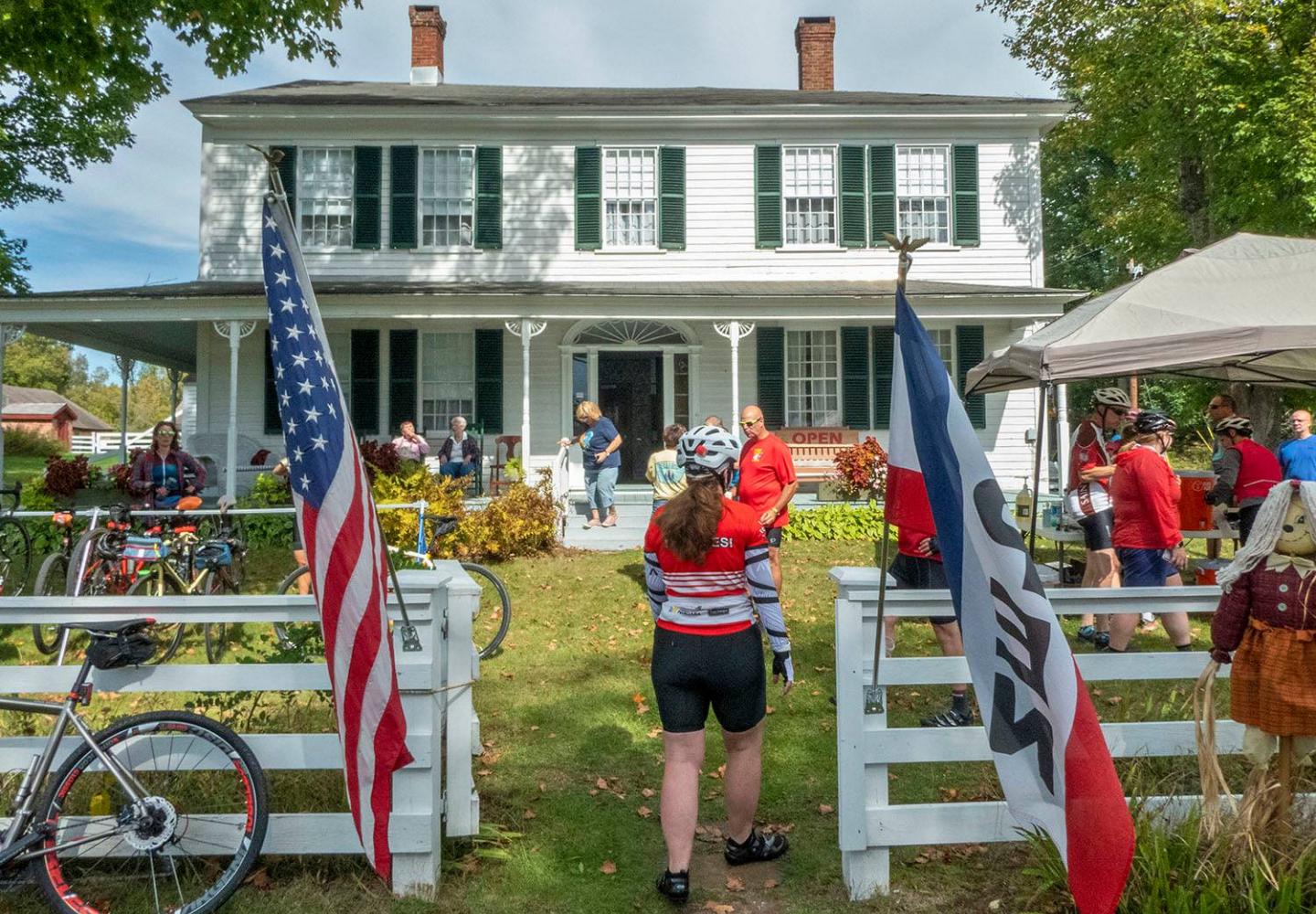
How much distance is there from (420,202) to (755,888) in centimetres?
1466

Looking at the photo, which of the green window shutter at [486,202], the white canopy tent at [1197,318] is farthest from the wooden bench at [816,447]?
the white canopy tent at [1197,318]

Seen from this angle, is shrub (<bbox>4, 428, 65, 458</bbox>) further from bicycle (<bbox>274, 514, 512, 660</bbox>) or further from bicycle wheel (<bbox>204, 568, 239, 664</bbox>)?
bicycle (<bbox>274, 514, 512, 660</bbox>)

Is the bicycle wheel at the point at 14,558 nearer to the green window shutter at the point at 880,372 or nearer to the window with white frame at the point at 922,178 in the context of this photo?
the green window shutter at the point at 880,372

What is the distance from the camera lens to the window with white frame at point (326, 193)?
1589cm

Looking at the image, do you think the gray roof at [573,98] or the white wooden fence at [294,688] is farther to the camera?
the gray roof at [573,98]

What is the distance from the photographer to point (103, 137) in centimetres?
2620

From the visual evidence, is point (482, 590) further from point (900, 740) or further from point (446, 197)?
point (446, 197)

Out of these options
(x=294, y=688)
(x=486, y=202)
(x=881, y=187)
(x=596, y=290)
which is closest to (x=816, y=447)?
(x=596, y=290)

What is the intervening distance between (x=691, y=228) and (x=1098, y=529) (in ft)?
34.9

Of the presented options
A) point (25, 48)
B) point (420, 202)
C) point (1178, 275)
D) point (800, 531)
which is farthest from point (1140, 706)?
point (420, 202)

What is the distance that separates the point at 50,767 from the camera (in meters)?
3.41

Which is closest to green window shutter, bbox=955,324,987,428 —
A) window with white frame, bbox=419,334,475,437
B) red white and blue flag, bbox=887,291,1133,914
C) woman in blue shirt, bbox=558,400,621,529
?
woman in blue shirt, bbox=558,400,621,529

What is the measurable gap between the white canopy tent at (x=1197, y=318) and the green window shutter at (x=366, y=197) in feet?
40.8

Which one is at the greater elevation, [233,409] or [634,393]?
[634,393]
